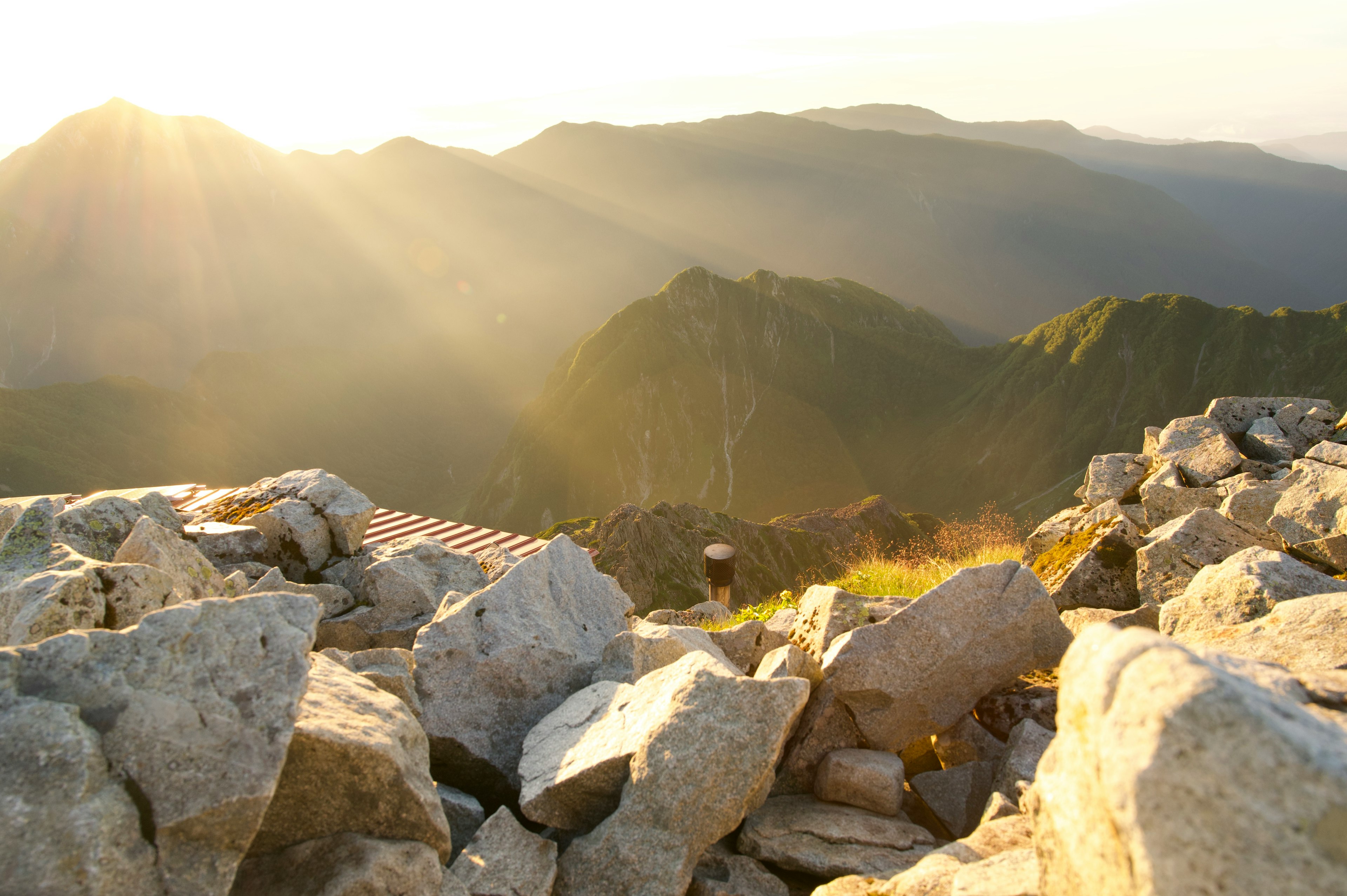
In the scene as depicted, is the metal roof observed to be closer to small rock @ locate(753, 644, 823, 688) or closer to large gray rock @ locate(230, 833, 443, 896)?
small rock @ locate(753, 644, 823, 688)

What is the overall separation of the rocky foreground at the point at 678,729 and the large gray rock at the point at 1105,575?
0.14 ft

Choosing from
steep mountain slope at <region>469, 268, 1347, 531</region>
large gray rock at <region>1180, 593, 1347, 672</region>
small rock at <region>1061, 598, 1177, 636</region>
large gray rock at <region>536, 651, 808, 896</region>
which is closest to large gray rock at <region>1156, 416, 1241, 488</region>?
small rock at <region>1061, 598, 1177, 636</region>

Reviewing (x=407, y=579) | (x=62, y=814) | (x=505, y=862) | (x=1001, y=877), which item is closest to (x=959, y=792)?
(x=1001, y=877)

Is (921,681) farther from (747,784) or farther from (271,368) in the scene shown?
(271,368)

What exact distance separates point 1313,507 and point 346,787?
10084mm

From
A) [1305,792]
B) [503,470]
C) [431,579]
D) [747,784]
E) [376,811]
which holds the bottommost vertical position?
[503,470]

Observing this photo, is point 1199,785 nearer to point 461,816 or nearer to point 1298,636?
point 1298,636

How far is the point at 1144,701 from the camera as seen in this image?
2477 mm

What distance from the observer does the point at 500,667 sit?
20.9ft

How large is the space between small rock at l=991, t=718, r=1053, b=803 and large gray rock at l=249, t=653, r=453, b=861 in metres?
3.94

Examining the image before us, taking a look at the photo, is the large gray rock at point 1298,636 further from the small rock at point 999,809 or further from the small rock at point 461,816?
the small rock at point 461,816

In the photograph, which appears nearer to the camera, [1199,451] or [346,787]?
[346,787]

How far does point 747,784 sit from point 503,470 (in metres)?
104

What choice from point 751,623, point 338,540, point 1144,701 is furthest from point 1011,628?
point 338,540
